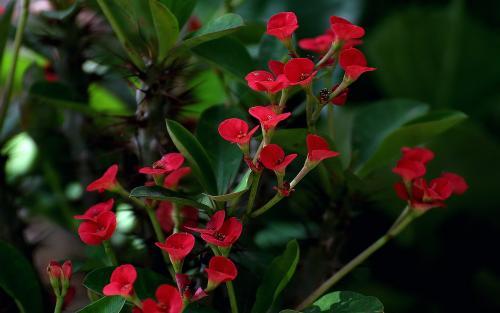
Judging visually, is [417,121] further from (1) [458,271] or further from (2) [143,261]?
(1) [458,271]

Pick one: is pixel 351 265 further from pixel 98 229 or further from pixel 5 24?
pixel 5 24

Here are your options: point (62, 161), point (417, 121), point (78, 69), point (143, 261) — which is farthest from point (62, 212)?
point (417, 121)

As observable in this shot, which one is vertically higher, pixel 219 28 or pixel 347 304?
pixel 219 28

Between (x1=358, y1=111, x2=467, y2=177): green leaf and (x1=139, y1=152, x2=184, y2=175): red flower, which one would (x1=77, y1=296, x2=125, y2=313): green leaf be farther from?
(x1=358, y1=111, x2=467, y2=177): green leaf

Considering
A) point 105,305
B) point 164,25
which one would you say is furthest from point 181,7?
point 105,305

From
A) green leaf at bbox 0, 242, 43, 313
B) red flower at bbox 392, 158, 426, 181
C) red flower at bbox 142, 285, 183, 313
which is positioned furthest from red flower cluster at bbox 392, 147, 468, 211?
green leaf at bbox 0, 242, 43, 313
